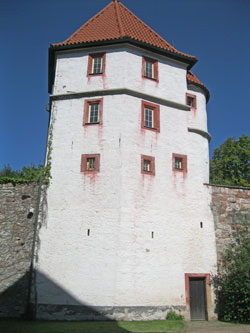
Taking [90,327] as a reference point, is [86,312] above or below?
above

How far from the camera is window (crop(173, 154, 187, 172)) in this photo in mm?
16875

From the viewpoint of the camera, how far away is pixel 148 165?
16.2 metres

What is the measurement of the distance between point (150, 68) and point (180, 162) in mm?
5617

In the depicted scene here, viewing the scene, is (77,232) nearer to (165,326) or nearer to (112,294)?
(112,294)

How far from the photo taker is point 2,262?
1425 cm

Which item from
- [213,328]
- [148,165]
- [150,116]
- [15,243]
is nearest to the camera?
[213,328]

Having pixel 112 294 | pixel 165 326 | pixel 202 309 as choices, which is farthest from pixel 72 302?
pixel 202 309

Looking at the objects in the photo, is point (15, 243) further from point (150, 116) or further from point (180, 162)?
point (150, 116)

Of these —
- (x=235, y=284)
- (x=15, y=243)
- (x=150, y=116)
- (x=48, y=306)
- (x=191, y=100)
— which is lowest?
(x=48, y=306)

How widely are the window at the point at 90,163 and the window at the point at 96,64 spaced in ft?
15.8

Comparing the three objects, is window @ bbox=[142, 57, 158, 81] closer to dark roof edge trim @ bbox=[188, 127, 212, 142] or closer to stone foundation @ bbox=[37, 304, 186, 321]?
dark roof edge trim @ bbox=[188, 127, 212, 142]

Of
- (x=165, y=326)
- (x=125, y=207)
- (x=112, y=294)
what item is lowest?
(x=165, y=326)

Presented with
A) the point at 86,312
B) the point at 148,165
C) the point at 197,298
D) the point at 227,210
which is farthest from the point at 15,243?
the point at 227,210

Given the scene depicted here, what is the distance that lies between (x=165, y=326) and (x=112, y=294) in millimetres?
2483
